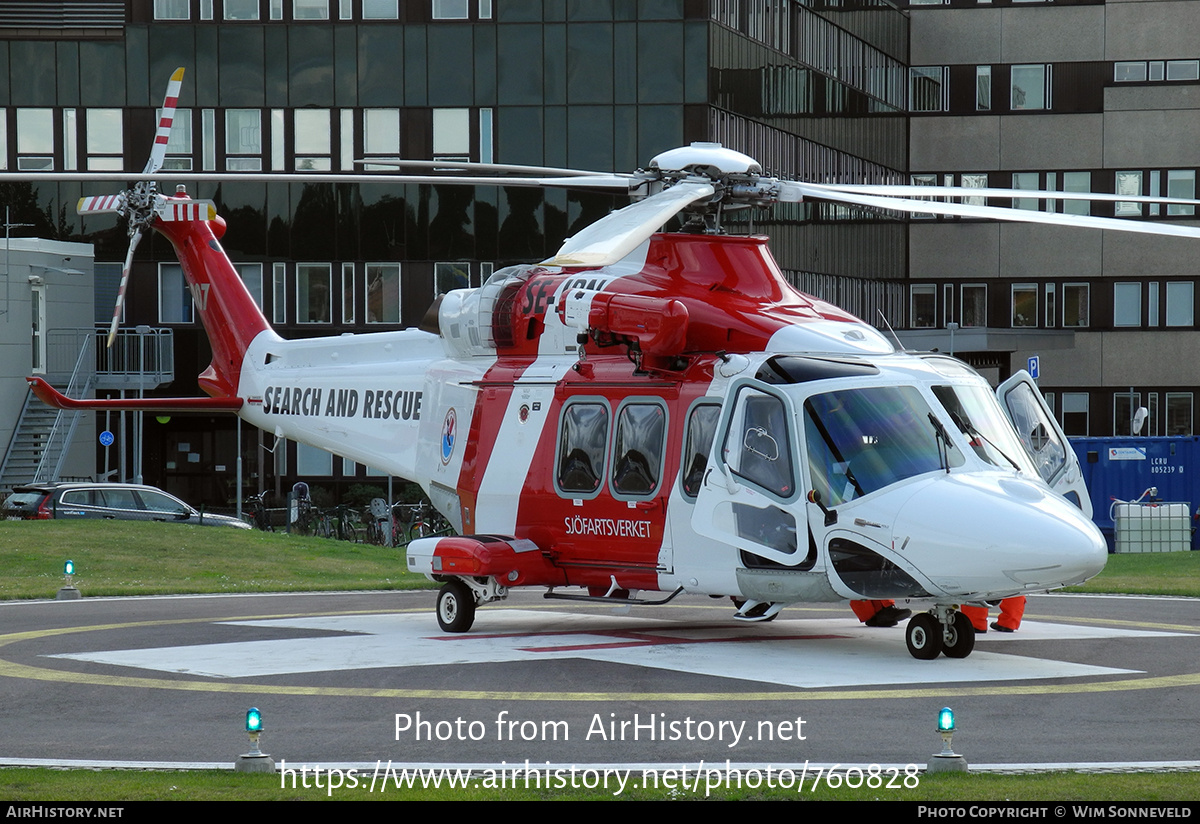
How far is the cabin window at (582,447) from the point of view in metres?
16.7

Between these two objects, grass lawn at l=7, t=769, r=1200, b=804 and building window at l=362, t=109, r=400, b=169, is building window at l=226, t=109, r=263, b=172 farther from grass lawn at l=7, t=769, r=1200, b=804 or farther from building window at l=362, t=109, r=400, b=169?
grass lawn at l=7, t=769, r=1200, b=804

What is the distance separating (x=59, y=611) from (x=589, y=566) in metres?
7.63

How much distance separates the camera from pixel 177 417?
48125 mm

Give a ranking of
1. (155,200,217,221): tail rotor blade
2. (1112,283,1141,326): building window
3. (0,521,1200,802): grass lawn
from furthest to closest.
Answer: (1112,283,1141,326): building window
(155,200,217,221): tail rotor blade
(0,521,1200,802): grass lawn

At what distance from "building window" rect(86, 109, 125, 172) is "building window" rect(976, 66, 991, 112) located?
29.7 meters

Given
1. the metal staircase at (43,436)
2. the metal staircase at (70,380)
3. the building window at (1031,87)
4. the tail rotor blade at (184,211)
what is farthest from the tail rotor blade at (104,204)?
the building window at (1031,87)

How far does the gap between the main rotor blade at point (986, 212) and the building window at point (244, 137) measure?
33.1m

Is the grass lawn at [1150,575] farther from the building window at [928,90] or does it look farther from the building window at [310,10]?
the building window at [928,90]

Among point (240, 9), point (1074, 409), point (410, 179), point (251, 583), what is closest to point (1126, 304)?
point (1074, 409)

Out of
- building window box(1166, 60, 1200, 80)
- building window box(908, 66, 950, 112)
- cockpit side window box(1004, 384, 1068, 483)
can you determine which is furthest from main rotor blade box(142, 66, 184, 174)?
building window box(1166, 60, 1200, 80)

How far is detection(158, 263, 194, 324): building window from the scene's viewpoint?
46.8 metres

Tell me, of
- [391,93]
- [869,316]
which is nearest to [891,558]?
[391,93]

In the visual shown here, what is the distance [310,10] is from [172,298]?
365 inches

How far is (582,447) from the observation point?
16.9 meters
